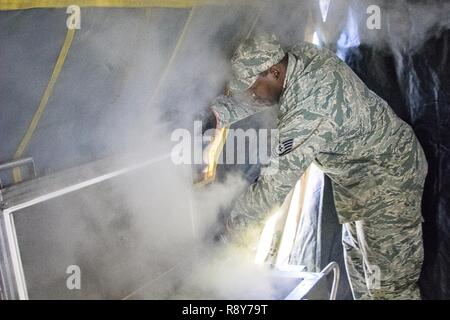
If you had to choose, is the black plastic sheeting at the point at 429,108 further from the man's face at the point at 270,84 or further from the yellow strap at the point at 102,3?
the yellow strap at the point at 102,3

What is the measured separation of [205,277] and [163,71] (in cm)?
75

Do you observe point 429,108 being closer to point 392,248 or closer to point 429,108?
point 429,108

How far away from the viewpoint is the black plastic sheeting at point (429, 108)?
2.14m

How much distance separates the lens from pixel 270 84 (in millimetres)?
1954

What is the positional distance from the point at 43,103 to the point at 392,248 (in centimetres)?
153

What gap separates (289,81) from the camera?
6.35ft

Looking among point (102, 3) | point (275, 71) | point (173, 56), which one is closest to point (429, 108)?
point (275, 71)

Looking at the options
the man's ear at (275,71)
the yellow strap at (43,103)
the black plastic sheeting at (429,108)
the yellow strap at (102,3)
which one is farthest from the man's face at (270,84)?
the yellow strap at (43,103)

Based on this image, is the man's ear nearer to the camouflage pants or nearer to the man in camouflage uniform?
the man in camouflage uniform

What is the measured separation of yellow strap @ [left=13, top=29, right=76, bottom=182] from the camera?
1492mm
